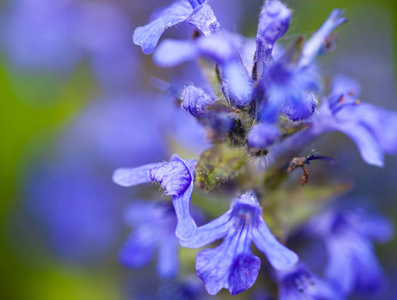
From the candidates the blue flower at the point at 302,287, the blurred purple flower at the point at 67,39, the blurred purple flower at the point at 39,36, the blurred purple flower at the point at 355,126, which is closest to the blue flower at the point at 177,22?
the blurred purple flower at the point at 355,126

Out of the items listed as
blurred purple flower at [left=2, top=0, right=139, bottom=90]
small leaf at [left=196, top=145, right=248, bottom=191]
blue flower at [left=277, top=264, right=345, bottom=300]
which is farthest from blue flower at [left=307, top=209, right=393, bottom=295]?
blurred purple flower at [left=2, top=0, right=139, bottom=90]

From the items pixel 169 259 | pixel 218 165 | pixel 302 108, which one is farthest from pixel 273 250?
pixel 169 259

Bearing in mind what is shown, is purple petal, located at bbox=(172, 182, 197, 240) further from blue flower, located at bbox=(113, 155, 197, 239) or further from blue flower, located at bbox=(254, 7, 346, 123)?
blue flower, located at bbox=(254, 7, 346, 123)

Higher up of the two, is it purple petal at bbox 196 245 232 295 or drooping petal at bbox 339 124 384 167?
drooping petal at bbox 339 124 384 167

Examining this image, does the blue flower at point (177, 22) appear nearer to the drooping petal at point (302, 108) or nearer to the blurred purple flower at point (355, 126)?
the drooping petal at point (302, 108)

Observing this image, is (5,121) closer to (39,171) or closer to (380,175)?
(39,171)

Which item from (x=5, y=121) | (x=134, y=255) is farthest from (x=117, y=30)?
(x=134, y=255)

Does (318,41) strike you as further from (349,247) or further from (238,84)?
(349,247)
